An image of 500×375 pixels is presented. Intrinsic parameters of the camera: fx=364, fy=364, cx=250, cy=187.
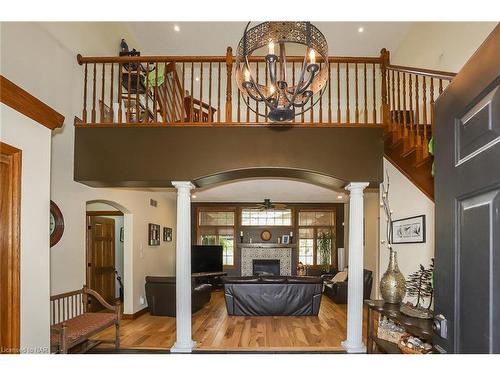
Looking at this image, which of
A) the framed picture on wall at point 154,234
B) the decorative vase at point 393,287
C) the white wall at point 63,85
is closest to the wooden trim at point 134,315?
the framed picture on wall at point 154,234

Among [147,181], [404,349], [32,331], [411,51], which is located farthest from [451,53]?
[32,331]

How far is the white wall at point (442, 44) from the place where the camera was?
412 cm

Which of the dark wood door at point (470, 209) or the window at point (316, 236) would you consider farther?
the window at point (316, 236)

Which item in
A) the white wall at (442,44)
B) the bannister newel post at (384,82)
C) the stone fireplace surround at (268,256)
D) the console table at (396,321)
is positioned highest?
the white wall at (442,44)

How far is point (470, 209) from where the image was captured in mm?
979

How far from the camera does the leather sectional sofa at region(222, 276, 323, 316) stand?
22.1ft

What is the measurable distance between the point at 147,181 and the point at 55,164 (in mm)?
1094

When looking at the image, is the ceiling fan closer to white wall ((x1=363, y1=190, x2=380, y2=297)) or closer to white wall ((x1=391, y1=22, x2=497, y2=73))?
white wall ((x1=363, y1=190, x2=380, y2=297))

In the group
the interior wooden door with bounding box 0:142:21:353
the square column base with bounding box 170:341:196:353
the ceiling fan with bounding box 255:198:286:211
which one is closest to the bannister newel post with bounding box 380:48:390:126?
the square column base with bounding box 170:341:196:353

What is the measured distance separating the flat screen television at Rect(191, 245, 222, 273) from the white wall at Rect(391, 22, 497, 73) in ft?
21.8

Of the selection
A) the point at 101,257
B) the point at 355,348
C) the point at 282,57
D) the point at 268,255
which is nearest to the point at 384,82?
the point at 282,57

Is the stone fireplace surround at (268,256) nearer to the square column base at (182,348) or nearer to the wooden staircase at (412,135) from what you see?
the square column base at (182,348)

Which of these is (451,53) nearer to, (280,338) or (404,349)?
(404,349)

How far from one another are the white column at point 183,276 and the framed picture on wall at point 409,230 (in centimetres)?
276
